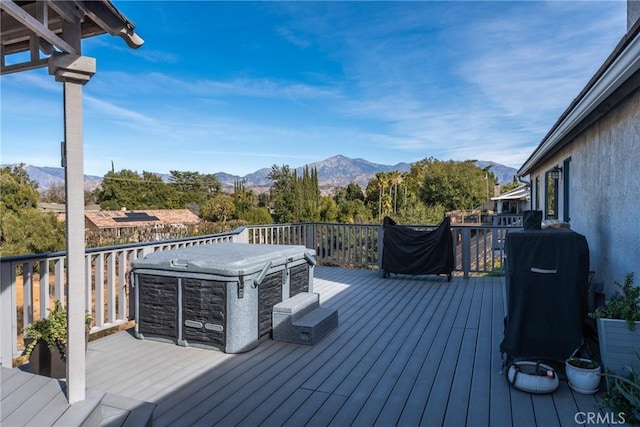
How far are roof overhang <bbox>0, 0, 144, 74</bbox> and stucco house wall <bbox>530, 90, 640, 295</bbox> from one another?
351 cm

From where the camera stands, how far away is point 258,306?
3.39 m

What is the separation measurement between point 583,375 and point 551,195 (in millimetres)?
5245

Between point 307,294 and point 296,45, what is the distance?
1470cm

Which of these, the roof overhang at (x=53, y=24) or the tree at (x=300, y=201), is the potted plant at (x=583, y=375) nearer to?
the roof overhang at (x=53, y=24)

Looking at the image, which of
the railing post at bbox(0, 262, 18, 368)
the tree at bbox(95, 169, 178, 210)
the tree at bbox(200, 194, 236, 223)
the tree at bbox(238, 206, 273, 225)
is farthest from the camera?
the tree at bbox(95, 169, 178, 210)

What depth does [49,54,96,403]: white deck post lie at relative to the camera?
1997 millimetres

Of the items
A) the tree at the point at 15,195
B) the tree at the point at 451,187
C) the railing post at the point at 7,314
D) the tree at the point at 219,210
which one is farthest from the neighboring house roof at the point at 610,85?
the tree at the point at 451,187

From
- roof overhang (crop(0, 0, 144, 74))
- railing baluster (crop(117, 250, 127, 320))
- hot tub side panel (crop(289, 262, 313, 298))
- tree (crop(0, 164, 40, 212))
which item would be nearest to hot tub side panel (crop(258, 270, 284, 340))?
hot tub side panel (crop(289, 262, 313, 298))

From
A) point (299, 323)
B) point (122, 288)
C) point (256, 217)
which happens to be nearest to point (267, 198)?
point (256, 217)

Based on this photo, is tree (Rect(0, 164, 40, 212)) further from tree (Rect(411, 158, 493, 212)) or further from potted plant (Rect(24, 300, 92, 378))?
tree (Rect(411, 158, 493, 212))

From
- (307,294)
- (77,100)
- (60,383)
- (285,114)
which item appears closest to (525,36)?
(307,294)

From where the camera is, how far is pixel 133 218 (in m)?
25.2

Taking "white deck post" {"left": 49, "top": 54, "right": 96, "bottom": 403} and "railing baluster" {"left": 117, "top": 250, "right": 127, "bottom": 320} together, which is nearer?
"white deck post" {"left": 49, "top": 54, "right": 96, "bottom": 403}

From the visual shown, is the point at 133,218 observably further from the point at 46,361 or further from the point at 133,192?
the point at 46,361
